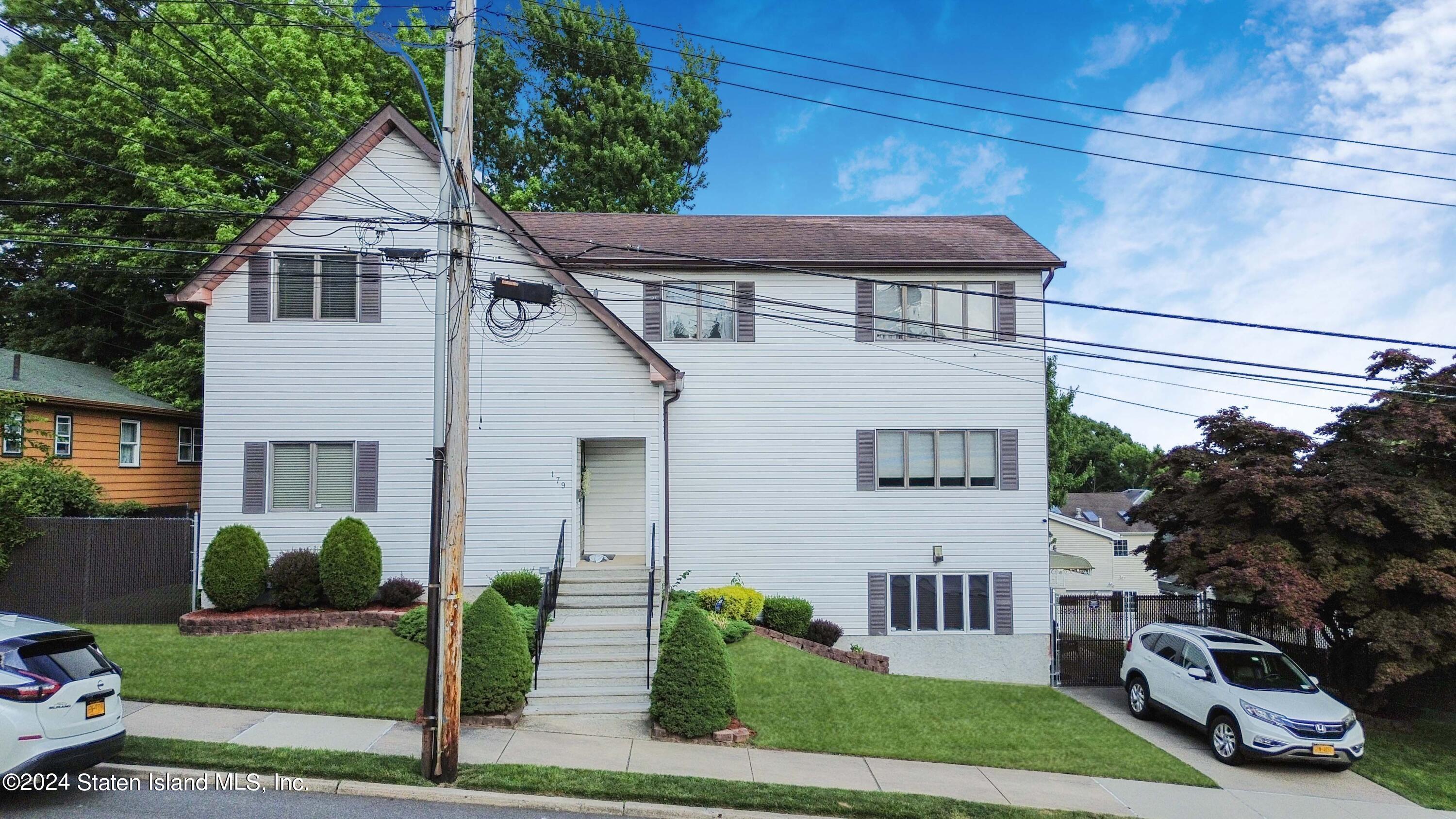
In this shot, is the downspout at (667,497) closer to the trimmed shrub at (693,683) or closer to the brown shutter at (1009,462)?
the trimmed shrub at (693,683)

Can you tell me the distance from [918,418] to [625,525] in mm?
6486

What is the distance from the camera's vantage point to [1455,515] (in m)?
13.5

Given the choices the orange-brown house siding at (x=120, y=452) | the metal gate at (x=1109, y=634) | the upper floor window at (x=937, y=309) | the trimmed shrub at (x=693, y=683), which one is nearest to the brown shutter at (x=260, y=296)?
the orange-brown house siding at (x=120, y=452)

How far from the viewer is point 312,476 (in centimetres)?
1573

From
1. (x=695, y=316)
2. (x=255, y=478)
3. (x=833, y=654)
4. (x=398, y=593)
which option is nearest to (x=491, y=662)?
(x=398, y=593)

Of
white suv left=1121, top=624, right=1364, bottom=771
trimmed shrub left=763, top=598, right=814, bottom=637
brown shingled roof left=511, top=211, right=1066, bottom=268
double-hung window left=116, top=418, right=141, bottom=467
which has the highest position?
brown shingled roof left=511, top=211, right=1066, bottom=268

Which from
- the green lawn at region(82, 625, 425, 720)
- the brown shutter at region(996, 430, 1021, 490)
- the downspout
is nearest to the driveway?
the brown shutter at region(996, 430, 1021, 490)

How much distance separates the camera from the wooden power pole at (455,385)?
29.1ft

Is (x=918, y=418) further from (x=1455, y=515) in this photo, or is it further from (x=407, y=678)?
(x=407, y=678)

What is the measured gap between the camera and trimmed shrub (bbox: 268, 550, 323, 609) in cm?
1460

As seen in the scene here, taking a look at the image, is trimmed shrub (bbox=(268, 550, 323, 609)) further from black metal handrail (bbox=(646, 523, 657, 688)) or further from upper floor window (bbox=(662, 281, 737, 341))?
upper floor window (bbox=(662, 281, 737, 341))

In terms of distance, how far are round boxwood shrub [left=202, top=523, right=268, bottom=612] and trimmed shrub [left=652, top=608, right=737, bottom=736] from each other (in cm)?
792

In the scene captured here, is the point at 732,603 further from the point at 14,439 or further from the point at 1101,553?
the point at 1101,553

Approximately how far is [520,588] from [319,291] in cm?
669
